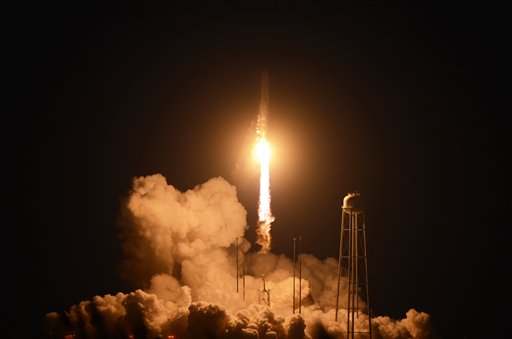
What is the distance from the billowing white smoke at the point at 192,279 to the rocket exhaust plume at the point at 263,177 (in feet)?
5.03

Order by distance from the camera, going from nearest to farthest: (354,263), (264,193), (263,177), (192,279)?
(354,263) → (192,279) → (263,177) → (264,193)

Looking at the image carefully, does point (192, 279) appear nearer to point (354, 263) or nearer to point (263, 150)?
point (354, 263)

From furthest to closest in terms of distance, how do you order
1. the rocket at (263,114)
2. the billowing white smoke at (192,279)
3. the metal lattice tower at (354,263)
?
the rocket at (263,114) → the billowing white smoke at (192,279) → the metal lattice tower at (354,263)

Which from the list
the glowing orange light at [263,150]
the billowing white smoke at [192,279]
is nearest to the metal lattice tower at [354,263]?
the billowing white smoke at [192,279]

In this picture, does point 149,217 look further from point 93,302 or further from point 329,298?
point 329,298

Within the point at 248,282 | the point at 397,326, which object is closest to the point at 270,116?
the point at 248,282

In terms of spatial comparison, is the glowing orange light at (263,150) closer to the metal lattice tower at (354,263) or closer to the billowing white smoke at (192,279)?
→ the billowing white smoke at (192,279)

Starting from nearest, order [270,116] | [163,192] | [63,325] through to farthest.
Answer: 1. [63,325]
2. [163,192]
3. [270,116]

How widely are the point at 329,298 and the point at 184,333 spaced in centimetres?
1244

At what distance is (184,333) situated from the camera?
55250mm

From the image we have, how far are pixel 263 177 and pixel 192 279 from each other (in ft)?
30.5

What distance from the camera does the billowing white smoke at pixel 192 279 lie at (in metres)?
55.9

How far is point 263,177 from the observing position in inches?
2692

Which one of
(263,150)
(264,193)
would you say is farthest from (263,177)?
(263,150)
